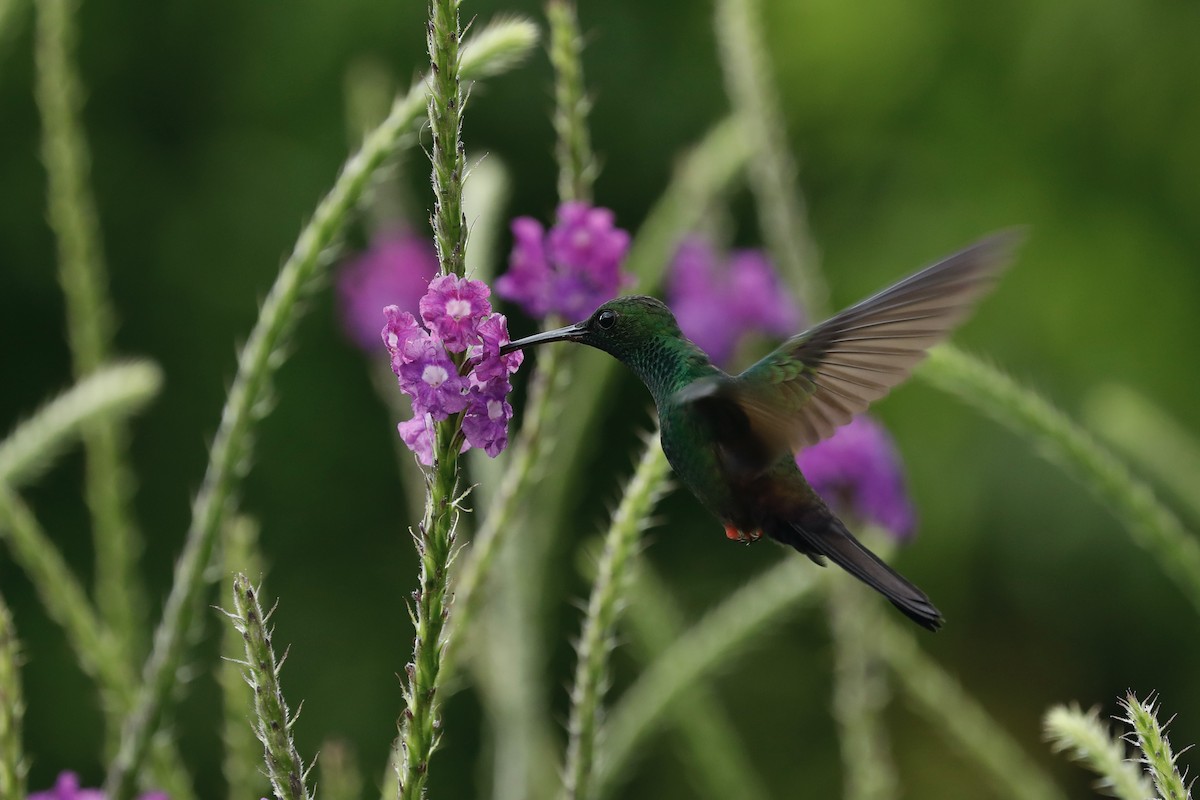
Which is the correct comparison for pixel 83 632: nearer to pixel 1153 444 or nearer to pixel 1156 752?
pixel 1156 752

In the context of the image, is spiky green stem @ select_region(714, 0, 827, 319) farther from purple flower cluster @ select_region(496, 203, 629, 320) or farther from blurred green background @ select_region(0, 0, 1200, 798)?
blurred green background @ select_region(0, 0, 1200, 798)

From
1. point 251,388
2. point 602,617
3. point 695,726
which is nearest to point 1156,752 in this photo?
point 602,617

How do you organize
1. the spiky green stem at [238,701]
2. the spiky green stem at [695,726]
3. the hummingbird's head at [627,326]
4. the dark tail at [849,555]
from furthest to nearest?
the spiky green stem at [695,726] < the spiky green stem at [238,701] < the hummingbird's head at [627,326] < the dark tail at [849,555]

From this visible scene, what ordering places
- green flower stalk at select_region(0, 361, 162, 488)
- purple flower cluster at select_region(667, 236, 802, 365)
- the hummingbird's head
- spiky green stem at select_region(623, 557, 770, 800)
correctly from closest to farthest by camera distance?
the hummingbird's head, green flower stalk at select_region(0, 361, 162, 488), spiky green stem at select_region(623, 557, 770, 800), purple flower cluster at select_region(667, 236, 802, 365)

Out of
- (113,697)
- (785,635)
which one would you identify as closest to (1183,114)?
(785,635)

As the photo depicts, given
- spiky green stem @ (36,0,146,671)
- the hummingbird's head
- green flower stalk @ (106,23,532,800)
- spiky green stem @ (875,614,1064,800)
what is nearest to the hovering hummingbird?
the hummingbird's head

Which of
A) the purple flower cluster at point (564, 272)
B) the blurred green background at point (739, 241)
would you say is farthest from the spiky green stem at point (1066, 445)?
the blurred green background at point (739, 241)

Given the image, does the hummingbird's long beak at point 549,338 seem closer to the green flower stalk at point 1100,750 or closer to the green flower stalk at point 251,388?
the green flower stalk at point 251,388
